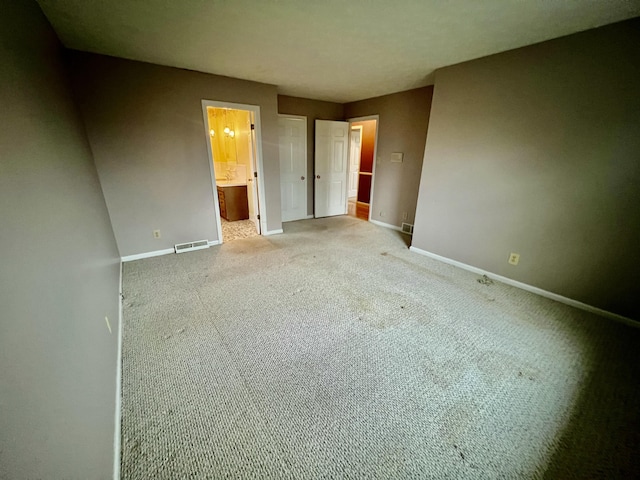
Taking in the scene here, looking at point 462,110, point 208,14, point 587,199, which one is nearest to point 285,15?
point 208,14

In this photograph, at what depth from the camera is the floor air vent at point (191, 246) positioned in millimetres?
3648

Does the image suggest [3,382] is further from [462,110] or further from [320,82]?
[320,82]

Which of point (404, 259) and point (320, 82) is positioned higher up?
point (320, 82)

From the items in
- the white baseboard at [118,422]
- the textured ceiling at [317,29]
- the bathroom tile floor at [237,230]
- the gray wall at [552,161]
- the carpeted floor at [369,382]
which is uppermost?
the textured ceiling at [317,29]

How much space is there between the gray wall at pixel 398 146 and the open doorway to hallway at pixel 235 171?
2.36m

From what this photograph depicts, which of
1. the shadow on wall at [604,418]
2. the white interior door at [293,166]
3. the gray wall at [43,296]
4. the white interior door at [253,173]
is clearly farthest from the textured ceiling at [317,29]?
the shadow on wall at [604,418]

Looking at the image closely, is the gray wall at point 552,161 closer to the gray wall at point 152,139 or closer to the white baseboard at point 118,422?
the gray wall at point 152,139

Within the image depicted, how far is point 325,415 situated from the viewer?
1428mm

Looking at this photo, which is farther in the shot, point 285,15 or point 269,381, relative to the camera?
point 285,15

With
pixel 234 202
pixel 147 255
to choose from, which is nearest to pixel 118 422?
pixel 147 255

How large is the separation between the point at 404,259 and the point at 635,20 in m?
2.85

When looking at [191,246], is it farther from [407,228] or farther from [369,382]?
[407,228]

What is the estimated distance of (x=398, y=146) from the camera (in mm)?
4535

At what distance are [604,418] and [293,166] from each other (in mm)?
4940
